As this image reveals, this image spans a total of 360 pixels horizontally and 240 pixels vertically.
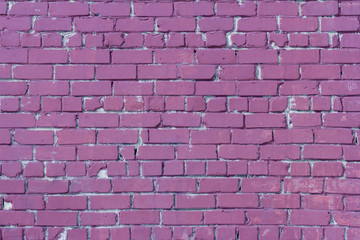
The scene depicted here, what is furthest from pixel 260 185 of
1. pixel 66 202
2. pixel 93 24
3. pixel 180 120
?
pixel 93 24

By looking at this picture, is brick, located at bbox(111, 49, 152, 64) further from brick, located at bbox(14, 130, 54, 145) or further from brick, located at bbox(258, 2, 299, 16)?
brick, located at bbox(258, 2, 299, 16)

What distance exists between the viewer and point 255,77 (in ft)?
6.19

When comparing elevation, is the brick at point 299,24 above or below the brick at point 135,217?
above

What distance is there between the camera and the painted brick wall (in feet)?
6.08

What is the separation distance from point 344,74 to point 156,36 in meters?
1.00

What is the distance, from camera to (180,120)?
6.15ft

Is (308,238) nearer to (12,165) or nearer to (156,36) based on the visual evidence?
(156,36)

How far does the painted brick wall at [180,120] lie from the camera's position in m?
1.85

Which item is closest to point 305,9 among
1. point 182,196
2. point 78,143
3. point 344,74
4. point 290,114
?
point 344,74

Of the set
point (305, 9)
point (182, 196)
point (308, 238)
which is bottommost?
point (308, 238)

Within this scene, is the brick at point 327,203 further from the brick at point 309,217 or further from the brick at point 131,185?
the brick at point 131,185

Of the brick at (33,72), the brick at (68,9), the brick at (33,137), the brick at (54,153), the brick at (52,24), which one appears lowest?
the brick at (54,153)

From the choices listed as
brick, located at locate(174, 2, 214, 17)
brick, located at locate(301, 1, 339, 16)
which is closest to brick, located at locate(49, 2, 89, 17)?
brick, located at locate(174, 2, 214, 17)

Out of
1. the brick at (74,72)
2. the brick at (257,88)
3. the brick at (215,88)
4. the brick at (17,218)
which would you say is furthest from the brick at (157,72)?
the brick at (17,218)
